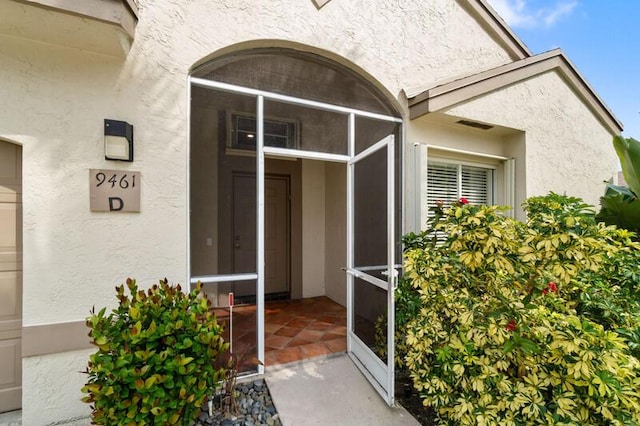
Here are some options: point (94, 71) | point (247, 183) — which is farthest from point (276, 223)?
point (94, 71)

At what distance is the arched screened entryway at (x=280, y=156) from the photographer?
11.4 ft

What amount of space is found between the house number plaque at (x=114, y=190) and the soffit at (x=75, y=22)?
4.25ft

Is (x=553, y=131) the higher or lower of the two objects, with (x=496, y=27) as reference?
lower

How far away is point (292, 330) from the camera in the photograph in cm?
491

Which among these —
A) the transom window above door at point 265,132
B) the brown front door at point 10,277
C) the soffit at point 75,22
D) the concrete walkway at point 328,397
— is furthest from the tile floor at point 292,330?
the soffit at point 75,22

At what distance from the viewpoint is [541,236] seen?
240 centimetres

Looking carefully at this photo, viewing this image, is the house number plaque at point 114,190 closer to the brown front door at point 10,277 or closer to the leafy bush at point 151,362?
the brown front door at point 10,277

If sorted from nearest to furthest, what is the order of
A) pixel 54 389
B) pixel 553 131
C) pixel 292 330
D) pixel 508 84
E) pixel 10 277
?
pixel 54 389 < pixel 10 277 < pixel 292 330 < pixel 508 84 < pixel 553 131

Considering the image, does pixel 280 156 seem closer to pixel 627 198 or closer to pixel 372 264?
pixel 372 264

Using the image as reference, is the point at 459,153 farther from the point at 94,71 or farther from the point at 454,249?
the point at 94,71

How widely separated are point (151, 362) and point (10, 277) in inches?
80.9

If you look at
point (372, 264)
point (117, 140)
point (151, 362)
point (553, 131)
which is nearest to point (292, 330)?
point (372, 264)

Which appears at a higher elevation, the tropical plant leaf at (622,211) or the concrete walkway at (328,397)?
the tropical plant leaf at (622,211)

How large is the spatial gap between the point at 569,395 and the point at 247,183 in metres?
3.72
